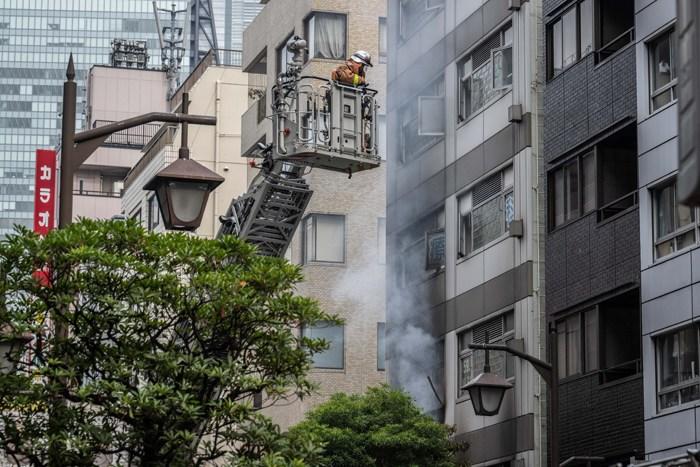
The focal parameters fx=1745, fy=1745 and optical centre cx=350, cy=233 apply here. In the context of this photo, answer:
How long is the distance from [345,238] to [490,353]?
13.7 m

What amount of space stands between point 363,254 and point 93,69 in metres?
57.7

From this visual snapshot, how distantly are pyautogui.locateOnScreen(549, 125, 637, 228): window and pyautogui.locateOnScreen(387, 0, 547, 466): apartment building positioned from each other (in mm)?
2583

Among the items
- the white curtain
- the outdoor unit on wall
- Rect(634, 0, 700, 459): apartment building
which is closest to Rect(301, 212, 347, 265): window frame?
the white curtain

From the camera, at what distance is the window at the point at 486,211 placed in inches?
1606

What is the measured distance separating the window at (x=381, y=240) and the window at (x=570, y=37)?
54.9ft

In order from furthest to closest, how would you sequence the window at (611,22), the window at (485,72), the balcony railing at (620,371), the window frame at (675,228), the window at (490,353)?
the window at (485,72), the window at (490,353), the window at (611,22), the balcony railing at (620,371), the window frame at (675,228)

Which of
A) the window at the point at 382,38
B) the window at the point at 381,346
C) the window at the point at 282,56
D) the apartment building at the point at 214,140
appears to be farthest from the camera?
the apartment building at the point at 214,140

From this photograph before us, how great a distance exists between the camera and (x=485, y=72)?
42750 mm

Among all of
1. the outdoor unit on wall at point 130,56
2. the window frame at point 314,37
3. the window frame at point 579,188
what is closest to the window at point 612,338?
the window frame at point 579,188

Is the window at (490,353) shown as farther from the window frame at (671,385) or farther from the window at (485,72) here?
the window frame at (671,385)

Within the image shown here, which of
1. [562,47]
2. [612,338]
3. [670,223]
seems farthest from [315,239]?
[670,223]

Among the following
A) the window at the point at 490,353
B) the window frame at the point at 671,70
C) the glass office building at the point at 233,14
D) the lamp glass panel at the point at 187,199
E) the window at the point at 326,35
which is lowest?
the lamp glass panel at the point at 187,199

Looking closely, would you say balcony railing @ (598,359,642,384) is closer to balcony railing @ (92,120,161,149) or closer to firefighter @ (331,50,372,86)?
firefighter @ (331,50,372,86)

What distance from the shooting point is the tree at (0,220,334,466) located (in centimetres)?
2223
